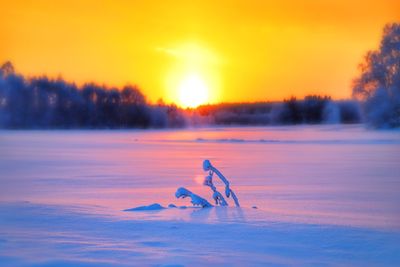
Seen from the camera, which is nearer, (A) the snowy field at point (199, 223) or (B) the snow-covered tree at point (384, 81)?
(A) the snowy field at point (199, 223)

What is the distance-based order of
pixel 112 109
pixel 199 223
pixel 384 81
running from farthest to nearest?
pixel 112 109 < pixel 384 81 < pixel 199 223

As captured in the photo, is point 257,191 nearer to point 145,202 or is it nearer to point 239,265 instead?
point 145,202

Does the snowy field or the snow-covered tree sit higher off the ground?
the snow-covered tree

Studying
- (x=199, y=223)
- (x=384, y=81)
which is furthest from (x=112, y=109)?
(x=199, y=223)

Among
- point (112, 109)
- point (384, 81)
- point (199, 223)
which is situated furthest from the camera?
point (112, 109)

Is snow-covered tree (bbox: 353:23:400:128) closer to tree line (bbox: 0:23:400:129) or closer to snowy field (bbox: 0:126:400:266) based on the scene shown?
tree line (bbox: 0:23:400:129)

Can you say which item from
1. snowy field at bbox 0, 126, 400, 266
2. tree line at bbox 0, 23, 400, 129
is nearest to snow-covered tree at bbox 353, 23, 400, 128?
tree line at bbox 0, 23, 400, 129

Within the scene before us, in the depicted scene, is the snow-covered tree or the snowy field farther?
the snow-covered tree

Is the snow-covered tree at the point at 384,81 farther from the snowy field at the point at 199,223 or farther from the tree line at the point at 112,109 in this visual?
the snowy field at the point at 199,223

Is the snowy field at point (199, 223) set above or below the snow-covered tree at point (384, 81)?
below

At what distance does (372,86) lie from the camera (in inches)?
1412

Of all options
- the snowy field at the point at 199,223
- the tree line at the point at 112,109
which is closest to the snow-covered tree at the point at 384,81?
the tree line at the point at 112,109

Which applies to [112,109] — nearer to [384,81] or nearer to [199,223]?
[384,81]

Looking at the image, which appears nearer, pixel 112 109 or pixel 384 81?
pixel 384 81
